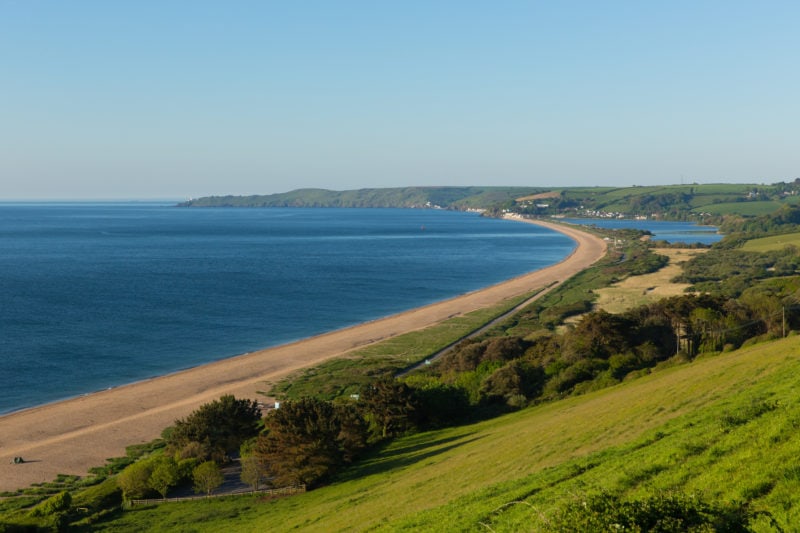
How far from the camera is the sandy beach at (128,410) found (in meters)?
41.1

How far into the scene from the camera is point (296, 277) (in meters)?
123

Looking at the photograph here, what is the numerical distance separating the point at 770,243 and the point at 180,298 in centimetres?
13440

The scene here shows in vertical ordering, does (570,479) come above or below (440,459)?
above

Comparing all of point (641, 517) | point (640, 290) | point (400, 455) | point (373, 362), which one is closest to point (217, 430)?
point (400, 455)

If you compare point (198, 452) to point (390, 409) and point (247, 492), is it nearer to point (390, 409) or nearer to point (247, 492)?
point (247, 492)

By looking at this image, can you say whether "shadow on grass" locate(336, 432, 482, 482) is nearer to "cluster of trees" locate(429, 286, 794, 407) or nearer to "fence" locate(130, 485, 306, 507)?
"fence" locate(130, 485, 306, 507)

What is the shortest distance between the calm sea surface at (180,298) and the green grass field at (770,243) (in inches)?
1716

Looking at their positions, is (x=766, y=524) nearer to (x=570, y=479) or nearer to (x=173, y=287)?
(x=570, y=479)

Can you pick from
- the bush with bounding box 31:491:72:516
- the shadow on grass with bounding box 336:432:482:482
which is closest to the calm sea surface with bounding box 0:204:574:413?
the bush with bounding box 31:491:72:516

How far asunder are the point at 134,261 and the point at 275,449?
405ft

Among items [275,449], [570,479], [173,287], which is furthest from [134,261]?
[570,479]

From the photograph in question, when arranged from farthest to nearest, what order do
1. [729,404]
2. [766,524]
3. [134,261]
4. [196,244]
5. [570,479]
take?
1. [196,244]
2. [134,261]
3. [729,404]
4. [570,479]
5. [766,524]

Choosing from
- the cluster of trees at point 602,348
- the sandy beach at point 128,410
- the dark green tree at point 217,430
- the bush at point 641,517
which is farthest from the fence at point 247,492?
the bush at point 641,517

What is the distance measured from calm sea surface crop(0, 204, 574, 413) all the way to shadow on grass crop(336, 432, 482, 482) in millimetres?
31371
